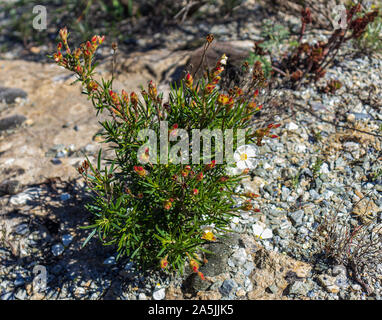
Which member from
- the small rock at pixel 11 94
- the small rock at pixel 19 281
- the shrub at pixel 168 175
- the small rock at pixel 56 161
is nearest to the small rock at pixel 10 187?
the small rock at pixel 56 161

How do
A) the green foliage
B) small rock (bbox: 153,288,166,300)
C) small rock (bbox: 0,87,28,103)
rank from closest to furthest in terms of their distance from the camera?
small rock (bbox: 153,288,166,300), small rock (bbox: 0,87,28,103), the green foliage

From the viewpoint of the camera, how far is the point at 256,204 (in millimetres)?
3424

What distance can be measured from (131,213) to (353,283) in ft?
6.15

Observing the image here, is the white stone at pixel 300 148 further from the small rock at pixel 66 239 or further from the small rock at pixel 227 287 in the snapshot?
the small rock at pixel 66 239

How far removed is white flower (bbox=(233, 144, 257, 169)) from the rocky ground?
3.9 inches

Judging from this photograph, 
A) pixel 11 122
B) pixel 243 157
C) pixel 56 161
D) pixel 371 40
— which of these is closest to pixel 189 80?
pixel 243 157

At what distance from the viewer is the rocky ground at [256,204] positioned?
2916mm

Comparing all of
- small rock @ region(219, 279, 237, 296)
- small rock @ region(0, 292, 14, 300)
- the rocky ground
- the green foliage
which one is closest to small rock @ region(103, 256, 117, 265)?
the rocky ground

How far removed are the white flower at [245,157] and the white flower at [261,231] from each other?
70 centimetres

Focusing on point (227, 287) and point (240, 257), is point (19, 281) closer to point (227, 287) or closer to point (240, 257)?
point (227, 287)

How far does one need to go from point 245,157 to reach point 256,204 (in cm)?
51

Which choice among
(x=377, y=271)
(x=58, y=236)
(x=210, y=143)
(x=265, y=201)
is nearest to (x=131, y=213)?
(x=210, y=143)

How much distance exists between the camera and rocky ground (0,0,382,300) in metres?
2.92

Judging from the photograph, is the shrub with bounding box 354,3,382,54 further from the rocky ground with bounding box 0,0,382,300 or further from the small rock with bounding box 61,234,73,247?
the small rock with bounding box 61,234,73,247
